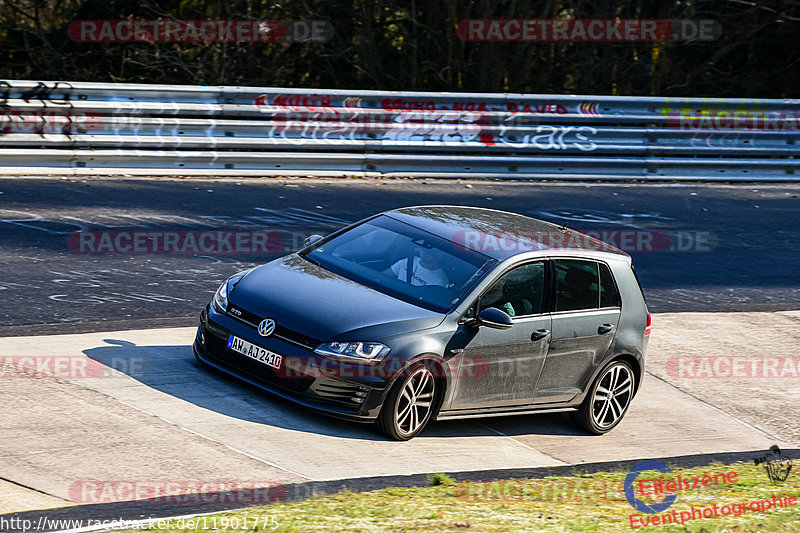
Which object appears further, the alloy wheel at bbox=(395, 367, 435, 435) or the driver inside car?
the driver inside car

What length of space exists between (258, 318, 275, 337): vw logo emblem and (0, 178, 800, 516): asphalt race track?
0.53 metres

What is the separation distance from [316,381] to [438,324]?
96cm

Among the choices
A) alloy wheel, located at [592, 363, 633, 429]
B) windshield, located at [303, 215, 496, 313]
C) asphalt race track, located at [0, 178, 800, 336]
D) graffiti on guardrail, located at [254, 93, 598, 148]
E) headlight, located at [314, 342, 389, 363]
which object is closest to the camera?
headlight, located at [314, 342, 389, 363]

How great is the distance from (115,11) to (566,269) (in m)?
14.0

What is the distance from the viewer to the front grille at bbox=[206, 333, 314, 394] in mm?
7617

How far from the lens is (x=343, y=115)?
17.2 m

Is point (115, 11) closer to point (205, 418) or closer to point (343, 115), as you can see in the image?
point (343, 115)

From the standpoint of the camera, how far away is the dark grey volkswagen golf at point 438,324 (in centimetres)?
756

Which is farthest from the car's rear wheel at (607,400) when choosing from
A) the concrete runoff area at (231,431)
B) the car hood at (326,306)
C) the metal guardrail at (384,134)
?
the metal guardrail at (384,134)

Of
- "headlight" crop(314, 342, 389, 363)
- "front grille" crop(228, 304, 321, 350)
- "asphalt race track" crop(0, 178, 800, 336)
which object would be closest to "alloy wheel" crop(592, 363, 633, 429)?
"headlight" crop(314, 342, 389, 363)

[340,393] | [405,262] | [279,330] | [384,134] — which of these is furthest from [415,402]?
[384,134]

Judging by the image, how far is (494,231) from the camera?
878cm

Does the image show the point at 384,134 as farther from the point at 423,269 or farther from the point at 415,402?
the point at 415,402

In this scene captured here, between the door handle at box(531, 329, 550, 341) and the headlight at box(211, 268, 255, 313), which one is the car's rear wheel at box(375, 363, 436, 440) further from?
the headlight at box(211, 268, 255, 313)
